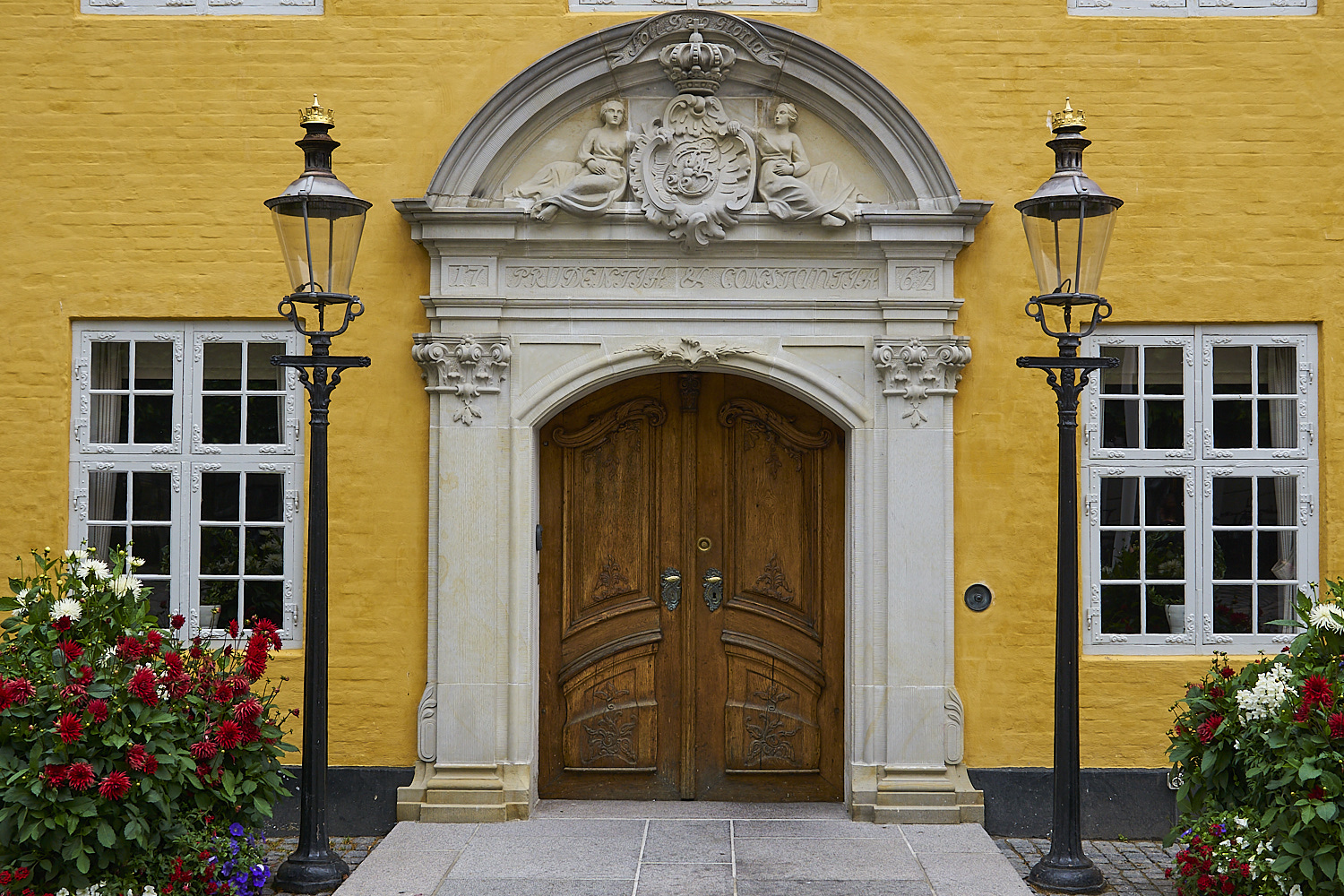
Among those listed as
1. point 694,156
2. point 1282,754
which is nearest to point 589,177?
point 694,156

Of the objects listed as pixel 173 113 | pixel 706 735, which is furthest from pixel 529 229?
pixel 706 735

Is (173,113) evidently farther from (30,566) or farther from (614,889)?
(614,889)

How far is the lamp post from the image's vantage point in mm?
5098

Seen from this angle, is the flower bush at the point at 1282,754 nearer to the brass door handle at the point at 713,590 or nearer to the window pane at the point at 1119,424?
the window pane at the point at 1119,424

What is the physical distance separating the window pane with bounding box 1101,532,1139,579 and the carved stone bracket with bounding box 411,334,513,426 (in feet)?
11.2

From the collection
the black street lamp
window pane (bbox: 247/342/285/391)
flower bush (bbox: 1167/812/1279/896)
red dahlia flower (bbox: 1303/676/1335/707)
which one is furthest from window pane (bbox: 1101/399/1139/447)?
window pane (bbox: 247/342/285/391)

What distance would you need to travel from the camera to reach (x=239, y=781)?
4965mm

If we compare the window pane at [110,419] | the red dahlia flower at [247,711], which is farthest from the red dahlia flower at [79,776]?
the window pane at [110,419]

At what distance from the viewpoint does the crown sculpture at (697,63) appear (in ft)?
19.9

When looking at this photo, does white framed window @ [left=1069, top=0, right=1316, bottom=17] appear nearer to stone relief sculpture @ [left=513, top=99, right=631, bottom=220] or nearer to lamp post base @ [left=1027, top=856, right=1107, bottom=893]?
stone relief sculpture @ [left=513, top=99, right=631, bottom=220]

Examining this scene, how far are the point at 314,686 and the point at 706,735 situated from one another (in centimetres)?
230

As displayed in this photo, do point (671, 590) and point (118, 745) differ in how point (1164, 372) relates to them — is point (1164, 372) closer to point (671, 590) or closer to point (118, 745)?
point (671, 590)

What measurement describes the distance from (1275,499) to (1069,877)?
2.52 meters

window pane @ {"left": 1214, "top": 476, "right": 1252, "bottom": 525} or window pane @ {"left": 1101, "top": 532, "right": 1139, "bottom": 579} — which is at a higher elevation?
window pane @ {"left": 1214, "top": 476, "right": 1252, "bottom": 525}
